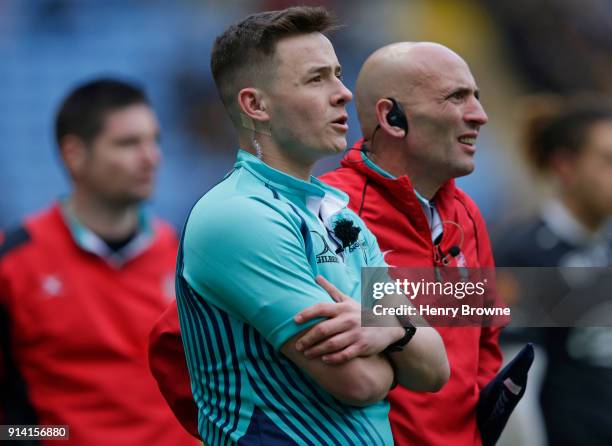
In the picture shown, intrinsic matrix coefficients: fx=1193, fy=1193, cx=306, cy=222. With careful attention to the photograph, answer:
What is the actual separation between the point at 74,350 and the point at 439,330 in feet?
7.16

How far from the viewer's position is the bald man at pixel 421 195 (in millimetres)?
3732

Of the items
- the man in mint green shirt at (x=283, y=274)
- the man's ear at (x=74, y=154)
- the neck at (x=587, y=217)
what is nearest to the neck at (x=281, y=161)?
the man in mint green shirt at (x=283, y=274)

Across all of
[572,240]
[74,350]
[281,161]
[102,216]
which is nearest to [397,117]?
[281,161]

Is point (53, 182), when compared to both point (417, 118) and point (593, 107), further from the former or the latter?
point (417, 118)

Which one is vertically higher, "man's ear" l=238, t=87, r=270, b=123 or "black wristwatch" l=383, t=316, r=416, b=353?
"man's ear" l=238, t=87, r=270, b=123

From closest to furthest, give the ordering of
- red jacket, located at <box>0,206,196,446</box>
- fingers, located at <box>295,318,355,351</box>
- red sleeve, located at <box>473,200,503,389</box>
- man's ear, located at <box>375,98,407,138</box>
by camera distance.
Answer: fingers, located at <box>295,318,355,351</box> < man's ear, located at <box>375,98,407,138</box> < red sleeve, located at <box>473,200,503,389</box> < red jacket, located at <box>0,206,196,446</box>

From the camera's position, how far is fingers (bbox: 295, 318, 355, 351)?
3047mm

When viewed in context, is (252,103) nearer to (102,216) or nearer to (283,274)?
A: (283,274)

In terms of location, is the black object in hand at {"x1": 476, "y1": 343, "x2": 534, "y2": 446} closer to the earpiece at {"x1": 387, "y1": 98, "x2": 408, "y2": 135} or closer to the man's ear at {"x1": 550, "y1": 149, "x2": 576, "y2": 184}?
the earpiece at {"x1": 387, "y1": 98, "x2": 408, "y2": 135}

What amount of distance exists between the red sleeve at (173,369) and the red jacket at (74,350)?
5.31 feet

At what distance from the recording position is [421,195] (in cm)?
398

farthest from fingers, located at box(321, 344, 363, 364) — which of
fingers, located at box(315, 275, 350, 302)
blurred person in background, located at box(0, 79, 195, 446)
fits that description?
blurred person in background, located at box(0, 79, 195, 446)

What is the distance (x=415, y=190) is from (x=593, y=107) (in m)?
3.34

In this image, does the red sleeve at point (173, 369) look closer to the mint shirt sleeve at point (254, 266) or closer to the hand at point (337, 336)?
the mint shirt sleeve at point (254, 266)
